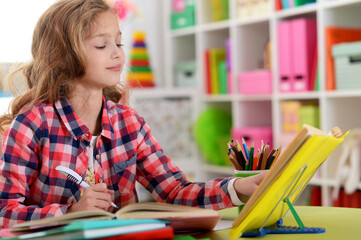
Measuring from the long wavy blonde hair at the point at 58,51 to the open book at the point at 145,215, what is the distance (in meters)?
0.47

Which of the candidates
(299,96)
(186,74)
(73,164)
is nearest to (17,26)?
(186,74)

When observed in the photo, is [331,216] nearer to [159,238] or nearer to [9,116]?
[159,238]

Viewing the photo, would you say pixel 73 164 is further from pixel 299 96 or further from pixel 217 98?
pixel 217 98

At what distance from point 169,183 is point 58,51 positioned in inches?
15.7

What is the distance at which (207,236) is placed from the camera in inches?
40.1

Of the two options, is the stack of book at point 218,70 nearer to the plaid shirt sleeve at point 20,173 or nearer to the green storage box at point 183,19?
the green storage box at point 183,19

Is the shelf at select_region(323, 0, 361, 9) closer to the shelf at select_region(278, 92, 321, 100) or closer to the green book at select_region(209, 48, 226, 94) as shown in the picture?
the shelf at select_region(278, 92, 321, 100)

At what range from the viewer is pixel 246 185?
111 cm

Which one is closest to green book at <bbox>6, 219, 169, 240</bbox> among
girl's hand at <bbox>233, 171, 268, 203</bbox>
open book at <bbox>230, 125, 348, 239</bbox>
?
open book at <bbox>230, 125, 348, 239</bbox>

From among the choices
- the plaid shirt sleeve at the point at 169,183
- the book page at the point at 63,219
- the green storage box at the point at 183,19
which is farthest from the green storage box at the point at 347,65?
the book page at the point at 63,219

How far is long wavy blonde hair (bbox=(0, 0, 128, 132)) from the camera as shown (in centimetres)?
128

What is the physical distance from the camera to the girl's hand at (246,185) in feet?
3.54

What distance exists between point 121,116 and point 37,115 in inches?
9.3

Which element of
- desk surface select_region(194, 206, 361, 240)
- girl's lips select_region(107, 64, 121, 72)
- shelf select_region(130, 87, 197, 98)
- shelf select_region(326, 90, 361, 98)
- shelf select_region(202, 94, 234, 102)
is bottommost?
desk surface select_region(194, 206, 361, 240)
